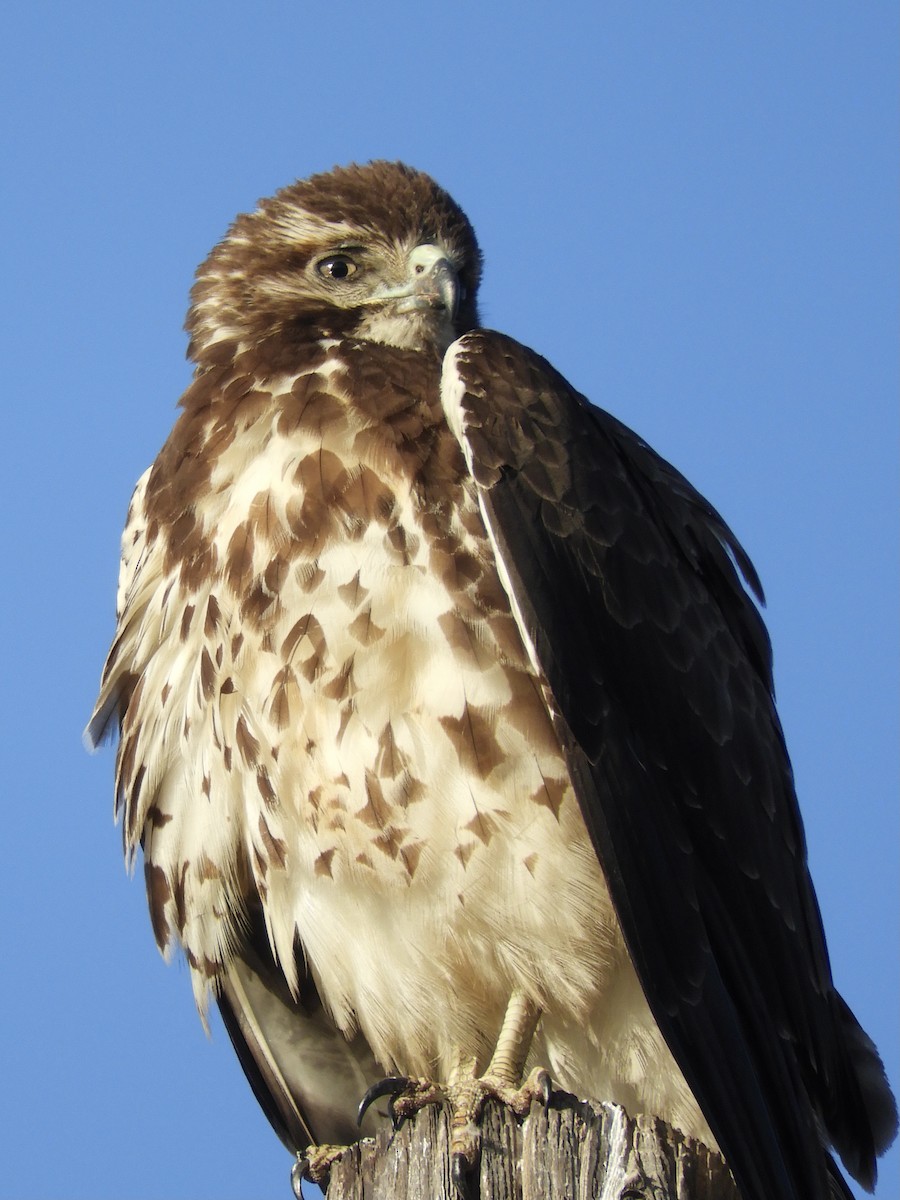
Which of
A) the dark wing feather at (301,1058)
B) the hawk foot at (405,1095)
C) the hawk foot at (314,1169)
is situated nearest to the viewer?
the hawk foot at (405,1095)

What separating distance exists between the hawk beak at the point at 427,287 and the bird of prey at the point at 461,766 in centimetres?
19

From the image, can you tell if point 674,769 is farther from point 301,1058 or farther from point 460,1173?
point 301,1058

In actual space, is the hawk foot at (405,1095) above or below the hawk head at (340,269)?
below

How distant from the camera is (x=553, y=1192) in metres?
3.30

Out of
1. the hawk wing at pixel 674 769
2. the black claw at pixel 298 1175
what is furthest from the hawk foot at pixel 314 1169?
the hawk wing at pixel 674 769

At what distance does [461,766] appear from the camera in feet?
13.1

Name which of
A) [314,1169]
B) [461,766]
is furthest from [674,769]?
[314,1169]

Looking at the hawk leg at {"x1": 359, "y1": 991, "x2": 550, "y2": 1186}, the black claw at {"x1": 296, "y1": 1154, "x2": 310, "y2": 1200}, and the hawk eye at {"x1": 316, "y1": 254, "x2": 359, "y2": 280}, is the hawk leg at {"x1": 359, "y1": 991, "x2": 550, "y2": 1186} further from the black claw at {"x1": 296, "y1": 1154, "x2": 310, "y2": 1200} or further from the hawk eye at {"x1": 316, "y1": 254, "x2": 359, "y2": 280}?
the hawk eye at {"x1": 316, "y1": 254, "x2": 359, "y2": 280}

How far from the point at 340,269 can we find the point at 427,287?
323 mm

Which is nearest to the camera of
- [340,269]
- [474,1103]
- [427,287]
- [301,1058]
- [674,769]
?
[474,1103]

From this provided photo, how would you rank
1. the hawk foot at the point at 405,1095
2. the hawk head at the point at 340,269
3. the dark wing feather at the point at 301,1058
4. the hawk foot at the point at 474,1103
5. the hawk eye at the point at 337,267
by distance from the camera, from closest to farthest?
the hawk foot at the point at 474,1103 < the hawk foot at the point at 405,1095 < the dark wing feather at the point at 301,1058 < the hawk head at the point at 340,269 < the hawk eye at the point at 337,267

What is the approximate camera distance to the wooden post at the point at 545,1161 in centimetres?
330

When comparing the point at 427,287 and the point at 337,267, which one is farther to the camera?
the point at 337,267

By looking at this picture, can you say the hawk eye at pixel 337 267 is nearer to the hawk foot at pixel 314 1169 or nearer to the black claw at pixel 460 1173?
the hawk foot at pixel 314 1169
